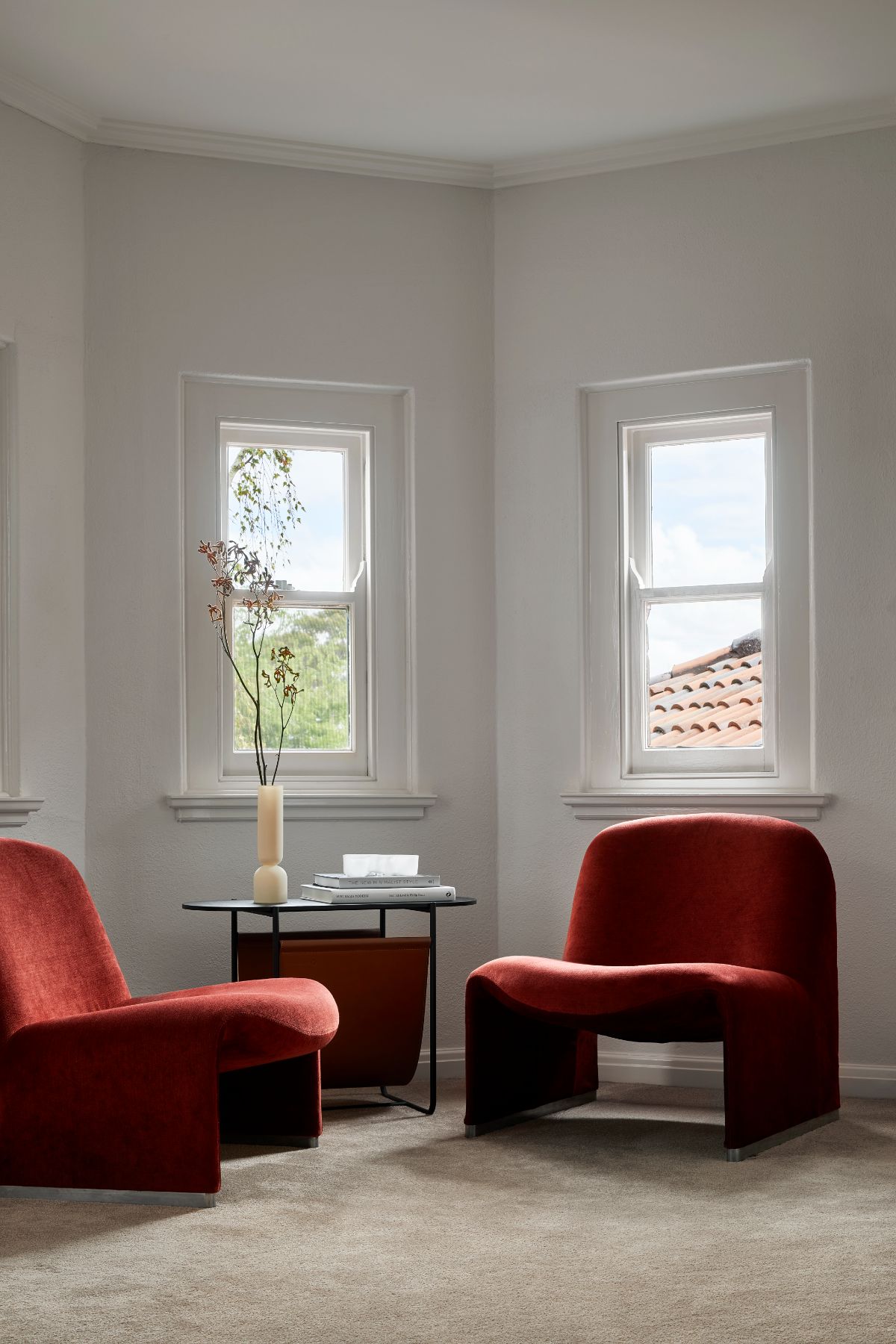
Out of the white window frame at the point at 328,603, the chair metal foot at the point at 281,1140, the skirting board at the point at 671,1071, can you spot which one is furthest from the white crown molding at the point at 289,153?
the chair metal foot at the point at 281,1140

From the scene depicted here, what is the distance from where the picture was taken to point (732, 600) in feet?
14.6

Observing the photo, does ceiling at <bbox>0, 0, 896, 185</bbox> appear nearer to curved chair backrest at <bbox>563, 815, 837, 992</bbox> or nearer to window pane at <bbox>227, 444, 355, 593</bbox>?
window pane at <bbox>227, 444, 355, 593</bbox>

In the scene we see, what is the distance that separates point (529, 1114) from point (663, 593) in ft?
5.58

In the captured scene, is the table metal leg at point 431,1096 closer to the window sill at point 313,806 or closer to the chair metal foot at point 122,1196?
the window sill at point 313,806

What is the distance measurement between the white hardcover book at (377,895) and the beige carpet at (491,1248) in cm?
63

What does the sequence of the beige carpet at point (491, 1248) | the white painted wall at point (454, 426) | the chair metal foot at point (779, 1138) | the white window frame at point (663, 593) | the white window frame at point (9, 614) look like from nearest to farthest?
1. the beige carpet at point (491, 1248)
2. the chair metal foot at point (779, 1138)
3. the white window frame at point (9, 614)
4. the white painted wall at point (454, 426)
5. the white window frame at point (663, 593)

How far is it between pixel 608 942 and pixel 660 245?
221 cm

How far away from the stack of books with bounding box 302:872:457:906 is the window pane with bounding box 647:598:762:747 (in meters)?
0.99

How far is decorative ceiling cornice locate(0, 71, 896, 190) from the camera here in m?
4.21

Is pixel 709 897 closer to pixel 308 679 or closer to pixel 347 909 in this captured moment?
pixel 347 909

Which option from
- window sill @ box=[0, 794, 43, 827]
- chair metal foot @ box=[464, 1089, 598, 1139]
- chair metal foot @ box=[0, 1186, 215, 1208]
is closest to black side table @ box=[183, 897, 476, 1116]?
chair metal foot @ box=[464, 1089, 598, 1139]

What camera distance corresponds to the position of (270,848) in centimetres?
390

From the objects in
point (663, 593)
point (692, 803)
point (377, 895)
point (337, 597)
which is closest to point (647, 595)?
point (663, 593)

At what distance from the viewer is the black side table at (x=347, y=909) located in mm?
3768
